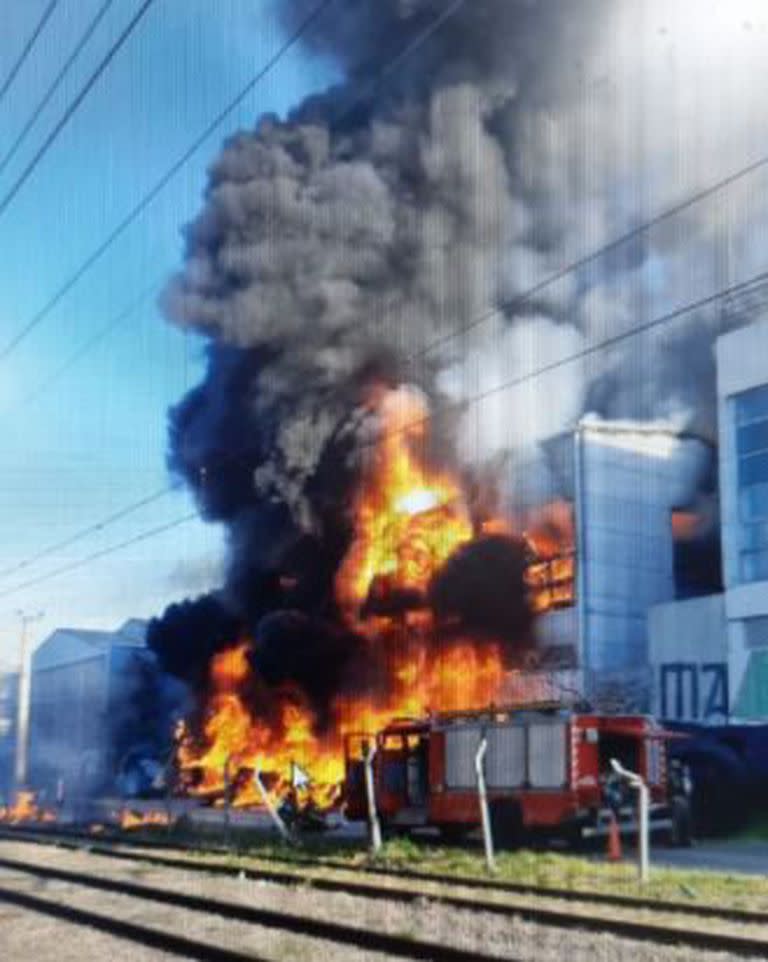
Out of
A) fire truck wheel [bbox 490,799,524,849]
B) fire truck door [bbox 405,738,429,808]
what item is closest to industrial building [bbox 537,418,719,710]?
fire truck door [bbox 405,738,429,808]

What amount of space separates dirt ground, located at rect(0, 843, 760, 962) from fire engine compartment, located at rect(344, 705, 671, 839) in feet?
18.9

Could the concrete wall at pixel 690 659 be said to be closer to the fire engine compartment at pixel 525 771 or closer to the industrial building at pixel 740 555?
the industrial building at pixel 740 555

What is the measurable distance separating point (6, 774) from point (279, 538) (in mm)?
28401

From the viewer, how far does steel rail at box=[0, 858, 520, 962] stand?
1005 centimetres

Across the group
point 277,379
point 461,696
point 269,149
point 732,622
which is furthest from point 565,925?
point 269,149

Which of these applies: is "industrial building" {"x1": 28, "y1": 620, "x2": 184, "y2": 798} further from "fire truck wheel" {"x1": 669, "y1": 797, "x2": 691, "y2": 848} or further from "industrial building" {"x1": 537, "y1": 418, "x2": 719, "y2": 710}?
"fire truck wheel" {"x1": 669, "y1": 797, "x2": 691, "y2": 848}

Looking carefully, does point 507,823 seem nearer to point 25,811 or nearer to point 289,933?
point 289,933

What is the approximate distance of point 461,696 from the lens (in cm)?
4322

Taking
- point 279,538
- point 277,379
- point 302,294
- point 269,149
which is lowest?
point 279,538

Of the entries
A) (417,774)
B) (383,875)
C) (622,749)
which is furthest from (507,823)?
(383,875)

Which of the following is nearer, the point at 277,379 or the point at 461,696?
the point at 461,696

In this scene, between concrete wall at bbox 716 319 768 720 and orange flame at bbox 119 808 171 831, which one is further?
concrete wall at bbox 716 319 768 720

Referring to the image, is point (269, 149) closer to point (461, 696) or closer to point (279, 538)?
point (279, 538)

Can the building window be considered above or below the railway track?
above
